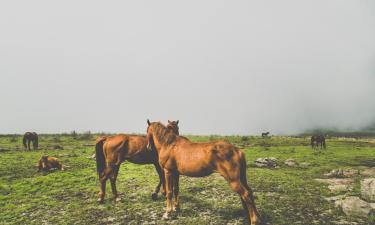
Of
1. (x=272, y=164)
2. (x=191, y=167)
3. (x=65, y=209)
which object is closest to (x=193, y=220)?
(x=191, y=167)

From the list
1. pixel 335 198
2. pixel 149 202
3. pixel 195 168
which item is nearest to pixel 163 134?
pixel 195 168

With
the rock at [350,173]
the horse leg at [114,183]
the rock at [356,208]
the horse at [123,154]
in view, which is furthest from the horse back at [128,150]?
the rock at [350,173]

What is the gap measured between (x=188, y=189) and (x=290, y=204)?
4.40m

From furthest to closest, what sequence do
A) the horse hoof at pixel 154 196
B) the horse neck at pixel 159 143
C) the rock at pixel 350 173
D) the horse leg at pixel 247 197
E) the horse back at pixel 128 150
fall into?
the rock at pixel 350 173 < the horse back at pixel 128 150 < the horse hoof at pixel 154 196 < the horse neck at pixel 159 143 < the horse leg at pixel 247 197

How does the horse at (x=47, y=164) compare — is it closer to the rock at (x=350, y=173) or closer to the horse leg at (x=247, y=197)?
the horse leg at (x=247, y=197)

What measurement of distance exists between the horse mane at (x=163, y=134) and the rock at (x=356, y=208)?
6.02 metres

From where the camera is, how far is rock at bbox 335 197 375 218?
8446mm

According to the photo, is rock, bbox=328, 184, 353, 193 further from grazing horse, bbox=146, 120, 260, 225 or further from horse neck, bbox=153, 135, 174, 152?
horse neck, bbox=153, 135, 174, 152

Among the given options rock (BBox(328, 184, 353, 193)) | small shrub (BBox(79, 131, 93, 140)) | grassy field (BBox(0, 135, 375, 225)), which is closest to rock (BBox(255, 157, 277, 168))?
grassy field (BBox(0, 135, 375, 225))

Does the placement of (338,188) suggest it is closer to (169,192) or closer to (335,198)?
(335,198)

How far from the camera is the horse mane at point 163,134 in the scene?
31.5 feet

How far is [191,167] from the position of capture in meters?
8.48

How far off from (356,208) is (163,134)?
6.69 m

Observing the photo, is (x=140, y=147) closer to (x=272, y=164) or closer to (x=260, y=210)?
(x=260, y=210)
